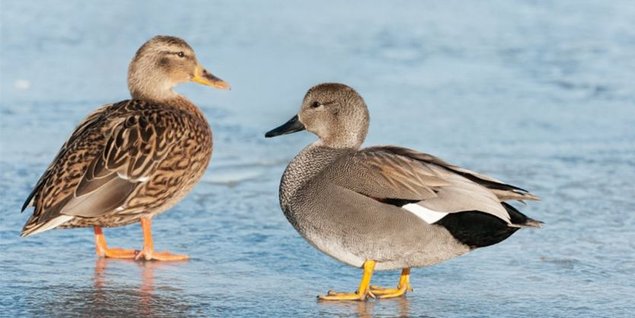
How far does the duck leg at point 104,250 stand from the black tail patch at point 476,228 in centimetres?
171

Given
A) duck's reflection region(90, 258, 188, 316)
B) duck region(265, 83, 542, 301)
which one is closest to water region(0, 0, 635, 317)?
duck's reflection region(90, 258, 188, 316)

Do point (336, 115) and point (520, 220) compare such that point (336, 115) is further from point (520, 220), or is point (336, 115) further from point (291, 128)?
point (520, 220)

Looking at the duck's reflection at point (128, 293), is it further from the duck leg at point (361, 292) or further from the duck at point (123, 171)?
the duck leg at point (361, 292)

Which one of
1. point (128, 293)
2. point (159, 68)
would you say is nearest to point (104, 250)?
point (128, 293)

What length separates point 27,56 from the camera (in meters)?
10.7

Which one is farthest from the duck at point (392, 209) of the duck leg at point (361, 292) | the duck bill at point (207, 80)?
the duck bill at point (207, 80)

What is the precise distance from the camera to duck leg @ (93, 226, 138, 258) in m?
5.97

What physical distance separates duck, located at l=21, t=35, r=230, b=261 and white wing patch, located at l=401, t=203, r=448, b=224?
1350mm

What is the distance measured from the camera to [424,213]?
511 cm

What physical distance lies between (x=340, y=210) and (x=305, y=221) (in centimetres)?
19

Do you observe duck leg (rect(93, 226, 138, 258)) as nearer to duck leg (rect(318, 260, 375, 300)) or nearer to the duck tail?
duck leg (rect(318, 260, 375, 300))

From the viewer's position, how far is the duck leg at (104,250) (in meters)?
5.97

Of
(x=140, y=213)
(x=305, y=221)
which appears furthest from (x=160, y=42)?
(x=305, y=221)

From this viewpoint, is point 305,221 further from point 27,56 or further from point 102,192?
point 27,56
